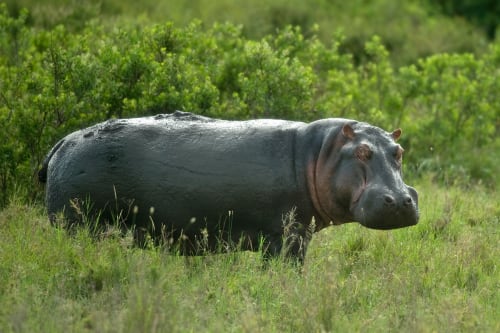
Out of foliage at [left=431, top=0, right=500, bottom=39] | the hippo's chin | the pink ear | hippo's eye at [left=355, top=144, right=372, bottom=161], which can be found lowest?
foliage at [left=431, top=0, right=500, bottom=39]

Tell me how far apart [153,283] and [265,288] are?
31.5 inches

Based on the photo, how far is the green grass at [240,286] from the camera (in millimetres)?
4703

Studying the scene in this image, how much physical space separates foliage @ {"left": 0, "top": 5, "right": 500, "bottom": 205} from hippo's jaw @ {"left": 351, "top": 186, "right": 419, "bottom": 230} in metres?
3.13

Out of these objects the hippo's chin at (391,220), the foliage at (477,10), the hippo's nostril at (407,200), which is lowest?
the foliage at (477,10)

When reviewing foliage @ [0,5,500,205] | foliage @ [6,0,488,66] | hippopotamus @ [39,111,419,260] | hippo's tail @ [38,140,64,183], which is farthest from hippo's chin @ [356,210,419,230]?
foliage @ [6,0,488,66]

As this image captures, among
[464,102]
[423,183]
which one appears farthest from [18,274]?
[464,102]

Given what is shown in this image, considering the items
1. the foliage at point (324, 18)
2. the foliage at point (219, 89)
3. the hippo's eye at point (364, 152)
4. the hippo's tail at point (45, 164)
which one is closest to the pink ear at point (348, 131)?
the hippo's eye at point (364, 152)

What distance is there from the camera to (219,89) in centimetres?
948

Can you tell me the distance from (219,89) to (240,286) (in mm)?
4386

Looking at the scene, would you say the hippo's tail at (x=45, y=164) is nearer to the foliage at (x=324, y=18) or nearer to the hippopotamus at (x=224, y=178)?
the hippopotamus at (x=224, y=178)

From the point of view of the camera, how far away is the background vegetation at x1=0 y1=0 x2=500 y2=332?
495cm

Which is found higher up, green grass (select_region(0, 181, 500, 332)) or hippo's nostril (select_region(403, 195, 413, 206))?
hippo's nostril (select_region(403, 195, 413, 206))

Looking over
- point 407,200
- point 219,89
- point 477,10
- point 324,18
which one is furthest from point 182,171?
point 477,10

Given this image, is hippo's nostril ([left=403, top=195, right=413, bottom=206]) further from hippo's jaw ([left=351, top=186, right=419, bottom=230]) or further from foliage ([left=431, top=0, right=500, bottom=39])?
foliage ([left=431, top=0, right=500, bottom=39])
